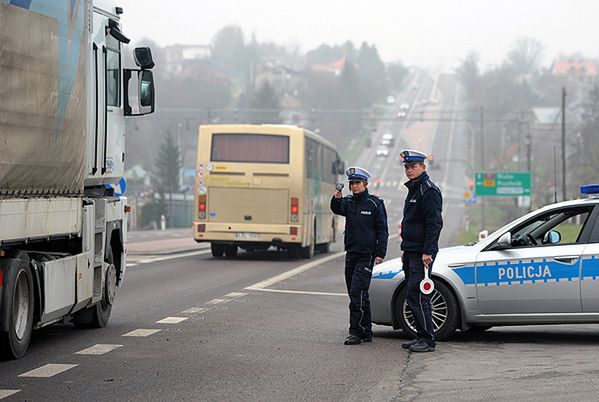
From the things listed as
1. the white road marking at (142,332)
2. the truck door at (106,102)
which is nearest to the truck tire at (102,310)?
the white road marking at (142,332)

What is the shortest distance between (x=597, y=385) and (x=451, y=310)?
3132 millimetres

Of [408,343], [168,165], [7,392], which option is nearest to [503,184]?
[168,165]

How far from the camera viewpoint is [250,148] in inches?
1176

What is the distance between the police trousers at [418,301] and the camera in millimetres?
11734

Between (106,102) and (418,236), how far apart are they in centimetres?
403

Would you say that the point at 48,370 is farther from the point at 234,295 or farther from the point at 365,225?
the point at 234,295

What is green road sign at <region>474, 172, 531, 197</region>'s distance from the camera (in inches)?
2682

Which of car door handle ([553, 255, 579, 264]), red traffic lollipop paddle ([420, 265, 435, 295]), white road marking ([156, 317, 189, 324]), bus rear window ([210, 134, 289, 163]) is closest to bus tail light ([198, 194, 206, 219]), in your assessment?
Result: bus rear window ([210, 134, 289, 163])

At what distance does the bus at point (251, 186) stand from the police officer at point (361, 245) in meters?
16.8

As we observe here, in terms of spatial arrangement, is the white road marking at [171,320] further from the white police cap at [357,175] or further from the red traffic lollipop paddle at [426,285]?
the red traffic lollipop paddle at [426,285]

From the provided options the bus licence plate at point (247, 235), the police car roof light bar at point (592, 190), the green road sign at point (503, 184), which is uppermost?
the green road sign at point (503, 184)

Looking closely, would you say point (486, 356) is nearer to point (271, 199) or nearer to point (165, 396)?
point (165, 396)

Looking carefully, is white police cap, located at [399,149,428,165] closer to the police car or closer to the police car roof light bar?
the police car

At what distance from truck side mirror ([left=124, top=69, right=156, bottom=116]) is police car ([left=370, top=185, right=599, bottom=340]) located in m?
3.63
